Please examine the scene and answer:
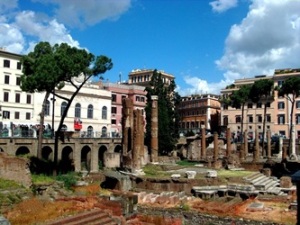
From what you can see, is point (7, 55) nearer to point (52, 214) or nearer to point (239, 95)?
point (239, 95)

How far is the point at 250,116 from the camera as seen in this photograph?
249 feet

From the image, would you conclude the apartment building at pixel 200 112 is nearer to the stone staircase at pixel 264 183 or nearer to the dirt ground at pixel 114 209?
the stone staircase at pixel 264 183

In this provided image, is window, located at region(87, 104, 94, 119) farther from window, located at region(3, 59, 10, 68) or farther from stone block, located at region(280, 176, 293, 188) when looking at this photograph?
stone block, located at region(280, 176, 293, 188)

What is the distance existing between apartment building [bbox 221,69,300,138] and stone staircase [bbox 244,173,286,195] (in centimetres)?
3844

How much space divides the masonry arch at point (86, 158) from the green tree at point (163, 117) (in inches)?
287

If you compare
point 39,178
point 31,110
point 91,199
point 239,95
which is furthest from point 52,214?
point 239,95

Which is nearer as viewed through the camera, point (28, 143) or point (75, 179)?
point (75, 179)

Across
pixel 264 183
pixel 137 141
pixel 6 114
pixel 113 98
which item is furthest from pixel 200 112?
pixel 264 183

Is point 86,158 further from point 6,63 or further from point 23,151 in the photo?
point 6,63

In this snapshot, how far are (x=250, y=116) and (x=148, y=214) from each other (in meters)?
59.4

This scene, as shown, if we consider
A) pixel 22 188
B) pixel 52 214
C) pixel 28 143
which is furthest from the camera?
pixel 28 143

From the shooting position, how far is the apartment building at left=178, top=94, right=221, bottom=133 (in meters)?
89.8

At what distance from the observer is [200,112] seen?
9181 cm

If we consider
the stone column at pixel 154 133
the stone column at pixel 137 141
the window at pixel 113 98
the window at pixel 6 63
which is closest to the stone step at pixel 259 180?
the stone column at pixel 137 141
